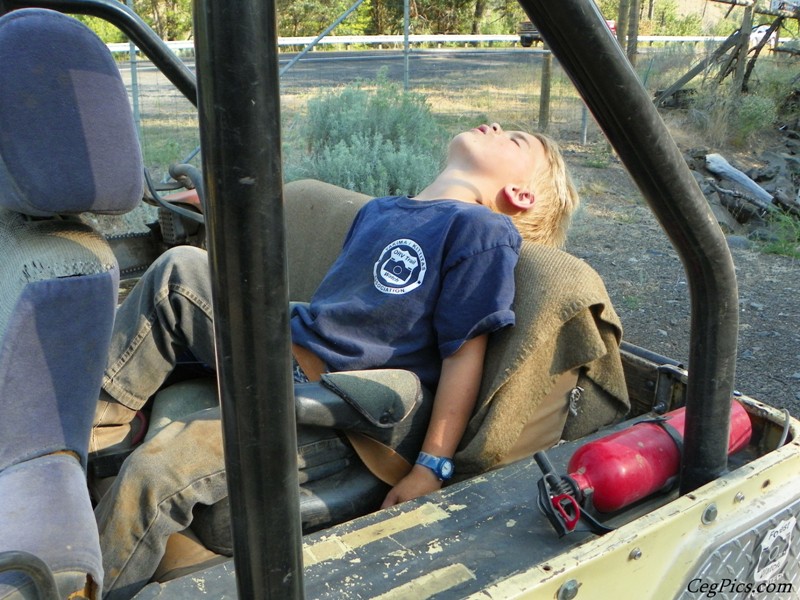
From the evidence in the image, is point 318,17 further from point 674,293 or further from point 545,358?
point 545,358

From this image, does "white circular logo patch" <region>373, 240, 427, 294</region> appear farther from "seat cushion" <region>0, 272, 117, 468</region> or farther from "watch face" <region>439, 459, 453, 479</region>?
"seat cushion" <region>0, 272, 117, 468</region>

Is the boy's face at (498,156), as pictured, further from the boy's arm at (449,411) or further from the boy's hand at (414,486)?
the boy's hand at (414,486)

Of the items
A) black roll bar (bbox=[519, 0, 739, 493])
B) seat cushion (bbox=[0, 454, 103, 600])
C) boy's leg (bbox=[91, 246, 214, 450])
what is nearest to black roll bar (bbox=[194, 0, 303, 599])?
black roll bar (bbox=[519, 0, 739, 493])

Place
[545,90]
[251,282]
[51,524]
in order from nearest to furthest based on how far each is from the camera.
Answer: [251,282] → [51,524] → [545,90]

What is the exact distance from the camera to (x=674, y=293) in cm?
477

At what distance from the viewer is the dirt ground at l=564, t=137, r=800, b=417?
12.5ft

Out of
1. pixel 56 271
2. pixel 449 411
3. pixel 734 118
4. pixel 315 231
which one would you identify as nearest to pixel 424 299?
pixel 449 411

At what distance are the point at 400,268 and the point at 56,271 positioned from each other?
790 mm

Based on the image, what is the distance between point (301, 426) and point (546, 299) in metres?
0.56

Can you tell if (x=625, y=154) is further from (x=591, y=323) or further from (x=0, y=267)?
(x=0, y=267)

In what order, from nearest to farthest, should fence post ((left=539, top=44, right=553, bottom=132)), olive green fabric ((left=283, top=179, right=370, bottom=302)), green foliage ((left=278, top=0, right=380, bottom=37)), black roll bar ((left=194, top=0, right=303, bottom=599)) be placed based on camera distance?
black roll bar ((left=194, top=0, right=303, bottom=599)) < olive green fabric ((left=283, top=179, right=370, bottom=302)) < fence post ((left=539, top=44, right=553, bottom=132)) < green foliage ((left=278, top=0, right=380, bottom=37))

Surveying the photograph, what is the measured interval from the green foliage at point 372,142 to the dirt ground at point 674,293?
128 centimetres

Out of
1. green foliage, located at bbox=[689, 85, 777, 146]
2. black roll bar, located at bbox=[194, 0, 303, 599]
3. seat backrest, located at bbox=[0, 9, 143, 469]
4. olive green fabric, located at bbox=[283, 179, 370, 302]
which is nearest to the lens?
black roll bar, located at bbox=[194, 0, 303, 599]

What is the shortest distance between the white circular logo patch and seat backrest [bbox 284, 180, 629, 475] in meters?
0.22
